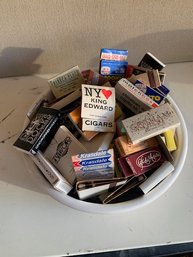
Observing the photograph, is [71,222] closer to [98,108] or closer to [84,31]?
[98,108]

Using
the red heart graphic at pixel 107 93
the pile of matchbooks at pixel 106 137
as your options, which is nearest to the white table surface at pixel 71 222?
the pile of matchbooks at pixel 106 137

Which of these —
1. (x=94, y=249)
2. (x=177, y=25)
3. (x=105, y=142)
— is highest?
(x=177, y=25)

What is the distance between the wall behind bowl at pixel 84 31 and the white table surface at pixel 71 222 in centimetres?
20

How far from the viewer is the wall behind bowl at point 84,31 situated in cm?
59

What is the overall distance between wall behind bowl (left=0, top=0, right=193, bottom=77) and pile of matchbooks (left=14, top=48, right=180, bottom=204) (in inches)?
3.9

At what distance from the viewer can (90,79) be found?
1.87 ft

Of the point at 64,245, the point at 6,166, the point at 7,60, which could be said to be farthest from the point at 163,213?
the point at 7,60

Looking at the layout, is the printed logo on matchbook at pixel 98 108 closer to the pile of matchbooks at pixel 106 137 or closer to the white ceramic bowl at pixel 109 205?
the pile of matchbooks at pixel 106 137

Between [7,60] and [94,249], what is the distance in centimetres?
40

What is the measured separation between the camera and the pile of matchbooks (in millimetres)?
494

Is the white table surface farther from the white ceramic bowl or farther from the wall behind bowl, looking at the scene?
the wall behind bowl

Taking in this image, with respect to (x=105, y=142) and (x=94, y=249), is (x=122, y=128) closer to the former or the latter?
(x=105, y=142)

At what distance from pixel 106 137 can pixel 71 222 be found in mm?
145

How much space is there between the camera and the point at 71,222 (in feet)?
1.75
